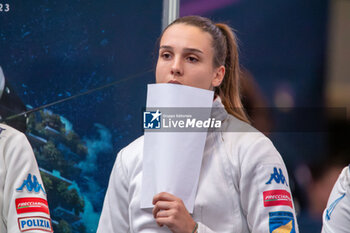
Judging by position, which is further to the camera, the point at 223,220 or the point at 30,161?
the point at 30,161

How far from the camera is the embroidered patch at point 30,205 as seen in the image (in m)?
2.56

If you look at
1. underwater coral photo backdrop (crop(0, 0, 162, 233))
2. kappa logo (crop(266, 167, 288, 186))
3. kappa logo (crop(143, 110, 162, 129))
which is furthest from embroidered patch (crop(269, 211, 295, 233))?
underwater coral photo backdrop (crop(0, 0, 162, 233))

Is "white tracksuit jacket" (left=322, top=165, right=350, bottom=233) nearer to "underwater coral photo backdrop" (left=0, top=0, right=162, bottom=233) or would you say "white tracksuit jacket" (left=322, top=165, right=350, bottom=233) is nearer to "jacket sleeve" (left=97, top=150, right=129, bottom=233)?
"jacket sleeve" (left=97, top=150, right=129, bottom=233)

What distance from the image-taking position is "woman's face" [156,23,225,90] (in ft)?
8.38

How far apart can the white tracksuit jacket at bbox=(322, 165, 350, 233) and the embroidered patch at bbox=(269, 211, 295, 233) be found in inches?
8.6

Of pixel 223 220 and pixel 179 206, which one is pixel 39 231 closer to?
pixel 179 206

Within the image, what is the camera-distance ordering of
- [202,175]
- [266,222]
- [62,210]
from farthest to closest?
1. [62,210]
2. [202,175]
3. [266,222]

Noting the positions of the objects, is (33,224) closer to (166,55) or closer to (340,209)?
(166,55)

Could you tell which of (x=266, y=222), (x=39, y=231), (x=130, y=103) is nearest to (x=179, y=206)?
(x=266, y=222)

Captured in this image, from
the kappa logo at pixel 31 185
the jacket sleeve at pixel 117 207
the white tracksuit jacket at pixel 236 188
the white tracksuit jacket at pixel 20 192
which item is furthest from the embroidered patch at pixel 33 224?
the white tracksuit jacket at pixel 236 188

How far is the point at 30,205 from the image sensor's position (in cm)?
258

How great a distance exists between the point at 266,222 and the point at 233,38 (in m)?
0.94

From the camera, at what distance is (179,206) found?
2.38 m

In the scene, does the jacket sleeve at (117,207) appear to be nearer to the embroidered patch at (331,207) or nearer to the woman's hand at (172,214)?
the woman's hand at (172,214)
